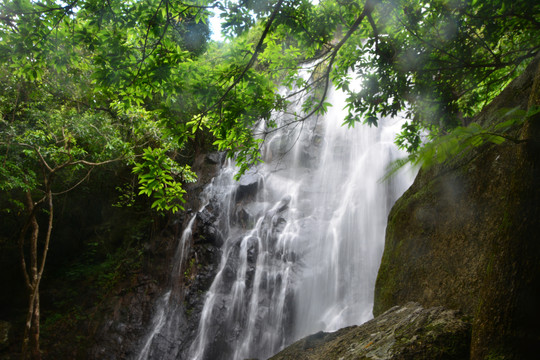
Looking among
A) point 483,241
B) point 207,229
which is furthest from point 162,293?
point 483,241

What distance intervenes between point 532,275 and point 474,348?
0.53 meters

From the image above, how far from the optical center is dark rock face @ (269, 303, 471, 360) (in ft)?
6.67

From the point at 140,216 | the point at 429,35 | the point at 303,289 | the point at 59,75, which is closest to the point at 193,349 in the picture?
the point at 303,289

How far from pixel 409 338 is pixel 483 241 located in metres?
1.32

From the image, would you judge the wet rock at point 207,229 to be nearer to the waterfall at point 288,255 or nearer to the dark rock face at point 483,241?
the waterfall at point 288,255

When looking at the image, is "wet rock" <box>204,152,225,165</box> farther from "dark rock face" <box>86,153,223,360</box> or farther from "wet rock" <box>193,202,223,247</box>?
"wet rock" <box>193,202,223,247</box>

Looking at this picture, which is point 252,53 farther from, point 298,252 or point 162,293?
point 162,293

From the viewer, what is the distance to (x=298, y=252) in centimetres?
1131

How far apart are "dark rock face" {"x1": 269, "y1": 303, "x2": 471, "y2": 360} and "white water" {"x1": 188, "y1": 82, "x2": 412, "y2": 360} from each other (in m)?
5.27

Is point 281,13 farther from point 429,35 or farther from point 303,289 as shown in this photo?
point 303,289

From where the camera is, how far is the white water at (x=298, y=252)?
963cm

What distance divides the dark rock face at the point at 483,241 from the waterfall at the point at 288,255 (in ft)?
15.6

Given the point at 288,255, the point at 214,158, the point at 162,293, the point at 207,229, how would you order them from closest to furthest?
the point at 288,255 → the point at 162,293 → the point at 207,229 → the point at 214,158

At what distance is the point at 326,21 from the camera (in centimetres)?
420
